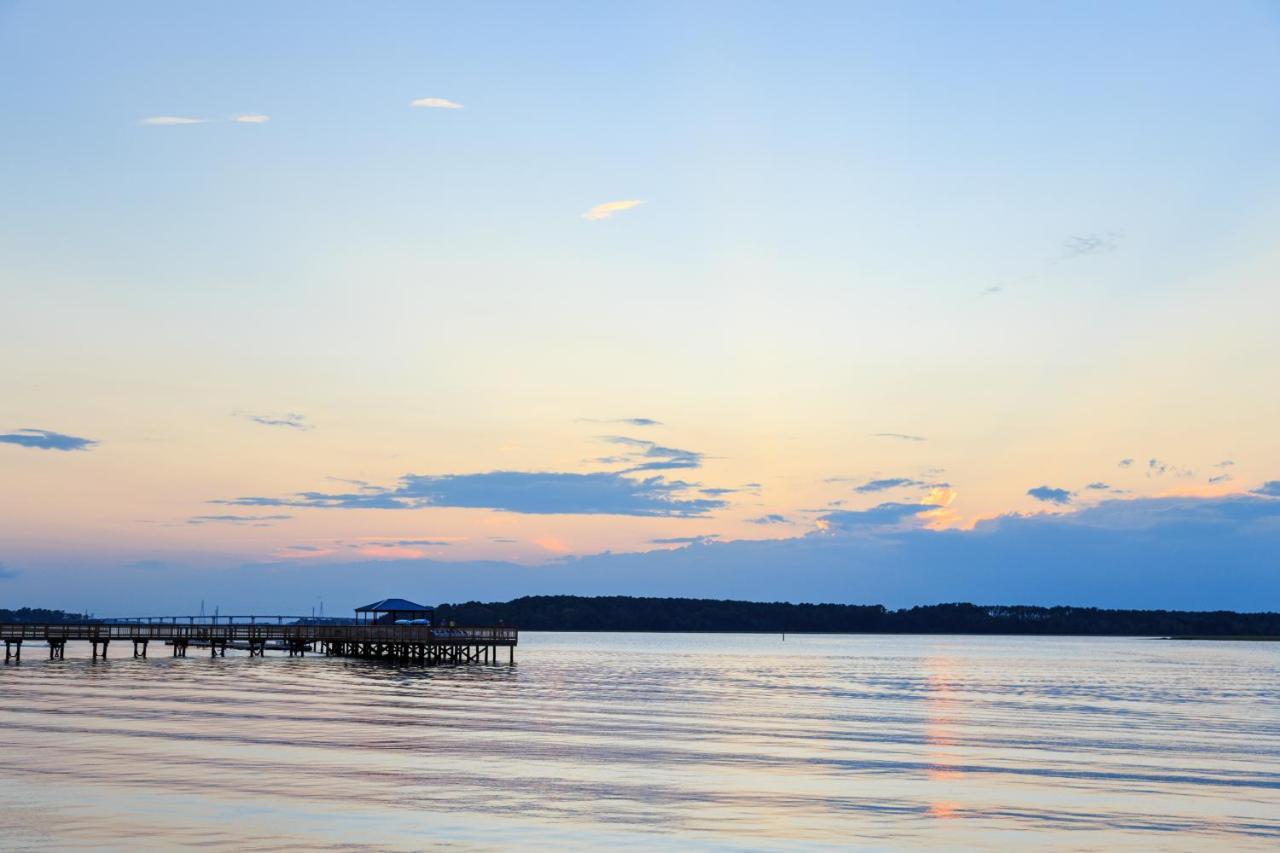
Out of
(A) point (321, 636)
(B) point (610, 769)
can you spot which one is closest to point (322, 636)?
(A) point (321, 636)

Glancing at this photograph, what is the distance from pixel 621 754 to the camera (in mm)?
35719

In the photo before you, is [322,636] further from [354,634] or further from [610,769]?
[610,769]

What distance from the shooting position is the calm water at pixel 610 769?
76.6 feet

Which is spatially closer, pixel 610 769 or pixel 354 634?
pixel 610 769

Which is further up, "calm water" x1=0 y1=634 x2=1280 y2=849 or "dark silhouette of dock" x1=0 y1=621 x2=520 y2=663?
"dark silhouette of dock" x1=0 y1=621 x2=520 y2=663

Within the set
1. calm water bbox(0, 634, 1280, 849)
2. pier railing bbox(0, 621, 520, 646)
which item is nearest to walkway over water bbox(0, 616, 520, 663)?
pier railing bbox(0, 621, 520, 646)

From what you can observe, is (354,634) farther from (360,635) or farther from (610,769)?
(610,769)

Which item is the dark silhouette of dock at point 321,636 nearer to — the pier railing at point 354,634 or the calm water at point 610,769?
the pier railing at point 354,634

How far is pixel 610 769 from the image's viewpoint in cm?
3225

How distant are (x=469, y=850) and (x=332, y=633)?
72.2 m

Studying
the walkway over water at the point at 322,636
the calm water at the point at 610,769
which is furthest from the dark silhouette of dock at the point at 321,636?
the calm water at the point at 610,769

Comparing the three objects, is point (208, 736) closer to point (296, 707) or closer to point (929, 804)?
point (296, 707)

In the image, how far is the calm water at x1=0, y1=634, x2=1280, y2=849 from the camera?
23.3 m

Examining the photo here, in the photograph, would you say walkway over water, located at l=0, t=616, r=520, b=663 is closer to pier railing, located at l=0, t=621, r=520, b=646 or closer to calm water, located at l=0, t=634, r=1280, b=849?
pier railing, located at l=0, t=621, r=520, b=646
